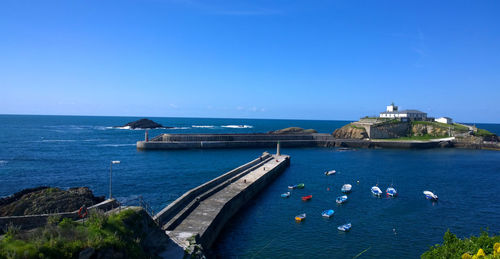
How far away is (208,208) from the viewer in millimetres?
26469

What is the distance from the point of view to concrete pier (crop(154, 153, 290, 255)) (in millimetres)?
20625

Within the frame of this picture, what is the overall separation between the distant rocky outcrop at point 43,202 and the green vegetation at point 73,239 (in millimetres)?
15582

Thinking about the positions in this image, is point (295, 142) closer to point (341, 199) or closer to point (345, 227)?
point (341, 199)

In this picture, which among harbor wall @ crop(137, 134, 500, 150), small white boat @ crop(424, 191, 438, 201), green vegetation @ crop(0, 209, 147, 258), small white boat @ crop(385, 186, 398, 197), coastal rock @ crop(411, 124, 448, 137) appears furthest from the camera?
coastal rock @ crop(411, 124, 448, 137)

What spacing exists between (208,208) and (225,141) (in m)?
60.3

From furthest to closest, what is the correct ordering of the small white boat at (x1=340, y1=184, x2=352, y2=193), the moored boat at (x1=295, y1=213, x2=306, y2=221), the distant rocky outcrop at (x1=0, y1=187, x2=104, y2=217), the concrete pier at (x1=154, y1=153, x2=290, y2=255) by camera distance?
the small white boat at (x1=340, y1=184, x2=352, y2=193), the moored boat at (x1=295, y1=213, x2=306, y2=221), the distant rocky outcrop at (x1=0, y1=187, x2=104, y2=217), the concrete pier at (x1=154, y1=153, x2=290, y2=255)

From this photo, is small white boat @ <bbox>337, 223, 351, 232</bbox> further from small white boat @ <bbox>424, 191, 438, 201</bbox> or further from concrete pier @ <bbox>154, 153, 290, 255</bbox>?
small white boat @ <bbox>424, 191, 438, 201</bbox>

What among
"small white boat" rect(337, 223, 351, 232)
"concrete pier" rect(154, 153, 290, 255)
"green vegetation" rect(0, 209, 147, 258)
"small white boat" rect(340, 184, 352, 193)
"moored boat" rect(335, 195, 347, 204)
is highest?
"green vegetation" rect(0, 209, 147, 258)

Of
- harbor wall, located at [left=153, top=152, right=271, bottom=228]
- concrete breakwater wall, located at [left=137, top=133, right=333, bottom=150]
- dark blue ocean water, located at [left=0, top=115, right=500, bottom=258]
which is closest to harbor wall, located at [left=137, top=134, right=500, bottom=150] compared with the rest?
concrete breakwater wall, located at [left=137, top=133, right=333, bottom=150]

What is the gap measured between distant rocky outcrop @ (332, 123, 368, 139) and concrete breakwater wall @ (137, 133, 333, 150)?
845 cm

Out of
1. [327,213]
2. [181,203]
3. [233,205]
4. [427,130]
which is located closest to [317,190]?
[327,213]

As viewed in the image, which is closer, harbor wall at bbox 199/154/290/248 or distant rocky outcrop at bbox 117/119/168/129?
harbor wall at bbox 199/154/290/248

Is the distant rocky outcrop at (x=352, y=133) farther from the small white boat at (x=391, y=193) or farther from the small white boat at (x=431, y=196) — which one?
the small white boat at (x=431, y=196)

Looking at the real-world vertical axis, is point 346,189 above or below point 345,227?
above
